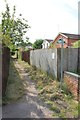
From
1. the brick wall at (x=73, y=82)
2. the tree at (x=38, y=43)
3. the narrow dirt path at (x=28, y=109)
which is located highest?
the tree at (x=38, y=43)

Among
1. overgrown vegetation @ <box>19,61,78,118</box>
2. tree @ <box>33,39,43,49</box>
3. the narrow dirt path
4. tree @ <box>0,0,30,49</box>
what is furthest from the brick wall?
tree @ <box>33,39,43,49</box>

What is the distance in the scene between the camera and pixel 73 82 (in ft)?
23.9

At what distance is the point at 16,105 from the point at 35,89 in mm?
2462

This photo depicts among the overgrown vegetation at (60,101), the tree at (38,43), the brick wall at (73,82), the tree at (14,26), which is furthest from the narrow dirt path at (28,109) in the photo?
the tree at (38,43)

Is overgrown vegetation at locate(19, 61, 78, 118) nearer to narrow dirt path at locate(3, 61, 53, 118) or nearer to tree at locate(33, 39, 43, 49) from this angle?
narrow dirt path at locate(3, 61, 53, 118)

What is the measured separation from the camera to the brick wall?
695 cm

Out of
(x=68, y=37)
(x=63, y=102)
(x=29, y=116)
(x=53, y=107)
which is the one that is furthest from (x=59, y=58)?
(x=68, y=37)

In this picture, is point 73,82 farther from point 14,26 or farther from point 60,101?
point 14,26

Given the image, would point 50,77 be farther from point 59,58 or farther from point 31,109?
point 31,109

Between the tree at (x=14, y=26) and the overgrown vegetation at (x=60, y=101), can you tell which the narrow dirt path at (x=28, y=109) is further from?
the tree at (x=14, y=26)

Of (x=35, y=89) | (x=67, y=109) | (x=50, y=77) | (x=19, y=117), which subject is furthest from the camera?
(x=50, y=77)

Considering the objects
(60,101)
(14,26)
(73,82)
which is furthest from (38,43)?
(60,101)

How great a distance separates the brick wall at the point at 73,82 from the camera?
22.8 feet

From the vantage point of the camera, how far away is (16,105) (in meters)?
6.17
